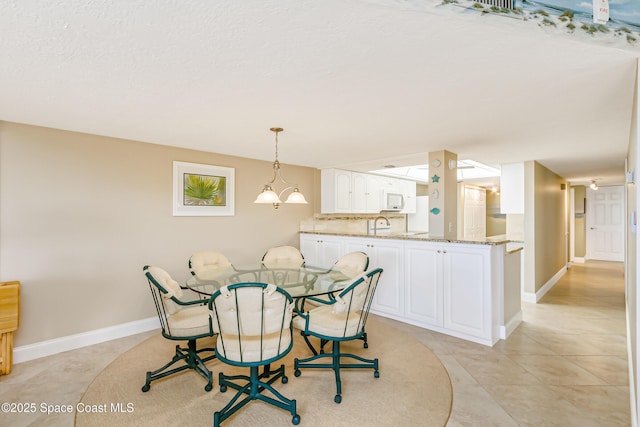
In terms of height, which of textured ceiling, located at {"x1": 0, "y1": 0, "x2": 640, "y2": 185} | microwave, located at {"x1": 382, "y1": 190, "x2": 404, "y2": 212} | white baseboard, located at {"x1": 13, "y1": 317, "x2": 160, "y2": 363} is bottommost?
white baseboard, located at {"x1": 13, "y1": 317, "x2": 160, "y2": 363}

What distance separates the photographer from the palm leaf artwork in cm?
385

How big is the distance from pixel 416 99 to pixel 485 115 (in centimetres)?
77

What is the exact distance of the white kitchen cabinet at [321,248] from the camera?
4555 mm

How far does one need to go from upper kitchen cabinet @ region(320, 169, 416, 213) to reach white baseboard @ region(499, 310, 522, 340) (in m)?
2.90

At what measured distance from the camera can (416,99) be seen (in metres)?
2.16

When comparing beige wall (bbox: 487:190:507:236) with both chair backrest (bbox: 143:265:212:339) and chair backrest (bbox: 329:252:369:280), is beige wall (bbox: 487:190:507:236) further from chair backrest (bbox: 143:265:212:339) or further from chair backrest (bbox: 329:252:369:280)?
chair backrest (bbox: 143:265:212:339)

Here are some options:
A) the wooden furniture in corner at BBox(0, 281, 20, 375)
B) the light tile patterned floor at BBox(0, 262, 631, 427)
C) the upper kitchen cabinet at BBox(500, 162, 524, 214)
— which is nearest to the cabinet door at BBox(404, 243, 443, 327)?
the light tile patterned floor at BBox(0, 262, 631, 427)

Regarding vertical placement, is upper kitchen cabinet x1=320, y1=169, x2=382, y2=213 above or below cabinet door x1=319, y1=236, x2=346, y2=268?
above

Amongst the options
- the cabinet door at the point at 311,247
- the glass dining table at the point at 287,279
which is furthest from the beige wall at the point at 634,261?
the cabinet door at the point at 311,247

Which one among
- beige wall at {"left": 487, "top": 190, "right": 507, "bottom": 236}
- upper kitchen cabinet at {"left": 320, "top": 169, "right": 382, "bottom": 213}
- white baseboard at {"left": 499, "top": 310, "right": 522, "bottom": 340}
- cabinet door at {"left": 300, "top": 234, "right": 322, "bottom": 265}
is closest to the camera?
white baseboard at {"left": 499, "top": 310, "right": 522, "bottom": 340}

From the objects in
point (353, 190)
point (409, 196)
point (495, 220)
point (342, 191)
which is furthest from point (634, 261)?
point (495, 220)

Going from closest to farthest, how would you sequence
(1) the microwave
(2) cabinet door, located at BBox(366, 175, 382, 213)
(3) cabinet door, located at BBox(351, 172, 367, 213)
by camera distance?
1. (3) cabinet door, located at BBox(351, 172, 367, 213)
2. (2) cabinet door, located at BBox(366, 175, 382, 213)
3. (1) the microwave

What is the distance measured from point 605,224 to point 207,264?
10780mm

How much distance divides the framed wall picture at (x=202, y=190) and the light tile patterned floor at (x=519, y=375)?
159 cm
